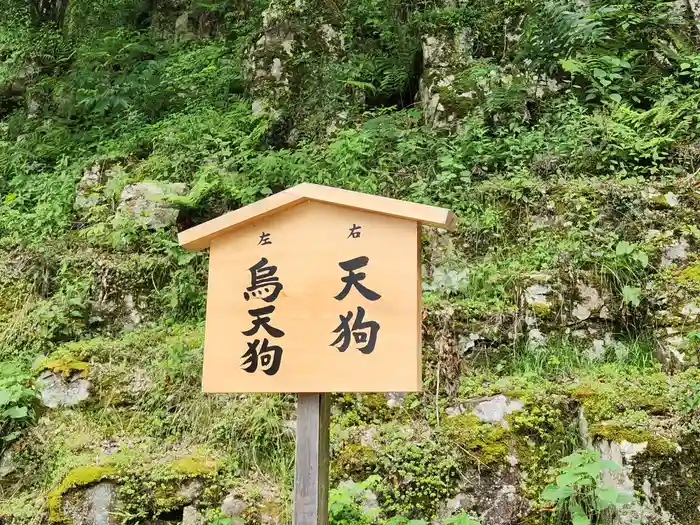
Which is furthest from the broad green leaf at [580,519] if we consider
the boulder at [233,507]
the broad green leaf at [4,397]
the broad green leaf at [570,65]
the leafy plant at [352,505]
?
the broad green leaf at [570,65]

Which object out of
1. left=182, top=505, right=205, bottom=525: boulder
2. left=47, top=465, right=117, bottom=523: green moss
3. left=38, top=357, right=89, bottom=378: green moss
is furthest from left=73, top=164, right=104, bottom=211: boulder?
left=182, top=505, right=205, bottom=525: boulder

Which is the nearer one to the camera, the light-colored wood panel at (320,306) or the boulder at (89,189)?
the light-colored wood panel at (320,306)

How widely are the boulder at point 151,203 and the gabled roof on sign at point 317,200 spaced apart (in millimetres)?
3862

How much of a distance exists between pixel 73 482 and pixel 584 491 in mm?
3183

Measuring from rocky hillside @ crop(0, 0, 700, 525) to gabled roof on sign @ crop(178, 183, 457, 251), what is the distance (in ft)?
5.09

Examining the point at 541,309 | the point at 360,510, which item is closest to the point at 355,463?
the point at 360,510

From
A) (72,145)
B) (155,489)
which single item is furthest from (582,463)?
(72,145)

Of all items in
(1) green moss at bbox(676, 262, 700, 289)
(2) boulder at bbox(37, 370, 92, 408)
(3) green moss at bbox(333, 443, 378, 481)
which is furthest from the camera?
(2) boulder at bbox(37, 370, 92, 408)

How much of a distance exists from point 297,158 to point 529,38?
10.3ft

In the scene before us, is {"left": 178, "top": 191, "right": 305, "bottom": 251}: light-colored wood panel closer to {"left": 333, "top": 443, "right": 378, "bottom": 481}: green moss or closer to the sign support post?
the sign support post

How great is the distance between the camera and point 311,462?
7.78 ft

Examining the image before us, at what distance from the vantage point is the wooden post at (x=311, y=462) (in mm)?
2344

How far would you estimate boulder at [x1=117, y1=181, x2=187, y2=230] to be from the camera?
20.6 feet

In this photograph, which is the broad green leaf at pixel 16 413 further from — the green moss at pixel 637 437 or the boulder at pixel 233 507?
the green moss at pixel 637 437
